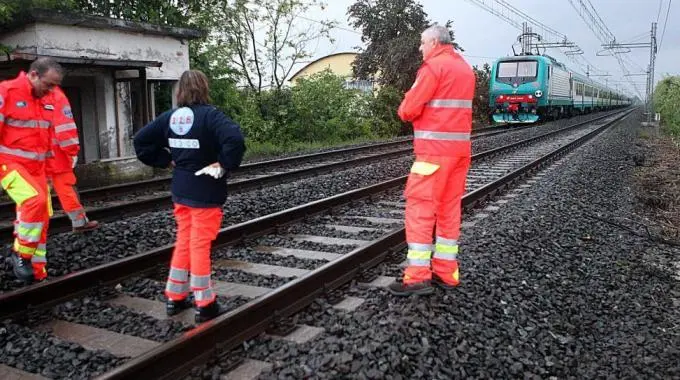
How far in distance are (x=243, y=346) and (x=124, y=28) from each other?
40.9 ft

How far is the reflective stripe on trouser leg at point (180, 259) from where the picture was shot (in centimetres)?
400

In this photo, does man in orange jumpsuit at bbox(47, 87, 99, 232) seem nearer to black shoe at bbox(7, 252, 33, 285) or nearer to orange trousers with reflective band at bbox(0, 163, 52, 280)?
orange trousers with reflective band at bbox(0, 163, 52, 280)

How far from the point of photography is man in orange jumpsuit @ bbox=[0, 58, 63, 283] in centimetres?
484

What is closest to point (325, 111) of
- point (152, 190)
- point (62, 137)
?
point (152, 190)

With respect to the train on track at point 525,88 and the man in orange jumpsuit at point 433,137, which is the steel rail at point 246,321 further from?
the train on track at point 525,88

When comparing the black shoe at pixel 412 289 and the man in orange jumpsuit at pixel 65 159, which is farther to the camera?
the man in orange jumpsuit at pixel 65 159

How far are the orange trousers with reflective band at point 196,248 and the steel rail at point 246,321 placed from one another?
12.9 inches

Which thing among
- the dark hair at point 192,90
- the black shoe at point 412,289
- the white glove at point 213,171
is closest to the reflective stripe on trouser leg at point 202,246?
the white glove at point 213,171

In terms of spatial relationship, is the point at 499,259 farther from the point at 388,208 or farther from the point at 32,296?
the point at 32,296

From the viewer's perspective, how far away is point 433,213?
429 centimetres

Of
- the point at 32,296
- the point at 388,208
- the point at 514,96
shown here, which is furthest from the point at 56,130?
the point at 514,96

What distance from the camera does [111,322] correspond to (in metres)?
4.16

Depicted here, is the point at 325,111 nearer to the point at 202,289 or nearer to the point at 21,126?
the point at 21,126

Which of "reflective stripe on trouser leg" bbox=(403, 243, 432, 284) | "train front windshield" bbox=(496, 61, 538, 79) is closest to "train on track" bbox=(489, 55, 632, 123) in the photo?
"train front windshield" bbox=(496, 61, 538, 79)
